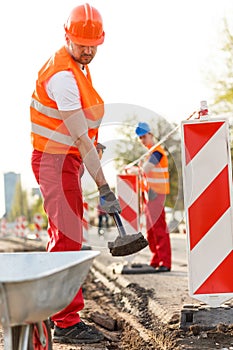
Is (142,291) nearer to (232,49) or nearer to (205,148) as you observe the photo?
(205,148)

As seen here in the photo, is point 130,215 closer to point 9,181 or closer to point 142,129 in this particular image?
point 142,129

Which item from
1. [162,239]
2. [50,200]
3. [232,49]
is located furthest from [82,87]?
[232,49]

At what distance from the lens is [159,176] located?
36.5 ft

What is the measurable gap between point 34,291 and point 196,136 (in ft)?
8.44

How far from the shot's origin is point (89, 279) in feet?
43.6

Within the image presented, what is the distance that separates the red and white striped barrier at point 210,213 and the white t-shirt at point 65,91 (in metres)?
0.89

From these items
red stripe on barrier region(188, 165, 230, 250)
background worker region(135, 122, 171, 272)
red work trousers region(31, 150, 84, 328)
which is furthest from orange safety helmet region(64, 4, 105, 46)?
background worker region(135, 122, 171, 272)

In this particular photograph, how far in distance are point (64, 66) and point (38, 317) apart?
232 cm

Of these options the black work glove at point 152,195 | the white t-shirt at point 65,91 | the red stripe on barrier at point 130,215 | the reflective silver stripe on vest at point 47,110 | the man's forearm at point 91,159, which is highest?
the white t-shirt at point 65,91

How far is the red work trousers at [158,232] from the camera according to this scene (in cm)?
1099

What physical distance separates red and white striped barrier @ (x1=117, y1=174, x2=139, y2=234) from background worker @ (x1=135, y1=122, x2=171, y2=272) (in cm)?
79

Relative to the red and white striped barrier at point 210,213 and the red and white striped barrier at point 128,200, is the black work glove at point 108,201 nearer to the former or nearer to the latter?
the red and white striped barrier at point 210,213

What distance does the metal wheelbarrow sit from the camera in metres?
3.73

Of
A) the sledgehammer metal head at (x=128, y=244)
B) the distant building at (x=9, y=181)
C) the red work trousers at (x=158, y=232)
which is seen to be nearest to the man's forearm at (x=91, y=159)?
the sledgehammer metal head at (x=128, y=244)
